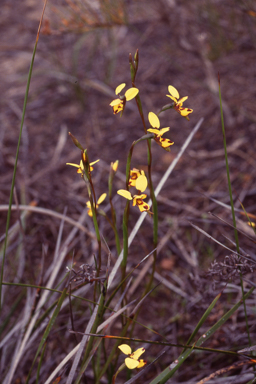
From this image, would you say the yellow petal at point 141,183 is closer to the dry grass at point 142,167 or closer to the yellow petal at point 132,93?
the yellow petal at point 132,93

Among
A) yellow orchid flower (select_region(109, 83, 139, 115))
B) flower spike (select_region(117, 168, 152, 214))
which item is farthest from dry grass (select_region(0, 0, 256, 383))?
yellow orchid flower (select_region(109, 83, 139, 115))

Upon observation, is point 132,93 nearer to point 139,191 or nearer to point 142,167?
point 139,191

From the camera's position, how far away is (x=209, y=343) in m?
1.28

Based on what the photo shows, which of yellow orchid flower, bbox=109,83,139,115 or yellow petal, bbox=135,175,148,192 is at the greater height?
yellow orchid flower, bbox=109,83,139,115

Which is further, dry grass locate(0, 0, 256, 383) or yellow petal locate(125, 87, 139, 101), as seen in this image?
dry grass locate(0, 0, 256, 383)

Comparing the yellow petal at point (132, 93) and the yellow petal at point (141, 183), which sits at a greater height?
the yellow petal at point (132, 93)

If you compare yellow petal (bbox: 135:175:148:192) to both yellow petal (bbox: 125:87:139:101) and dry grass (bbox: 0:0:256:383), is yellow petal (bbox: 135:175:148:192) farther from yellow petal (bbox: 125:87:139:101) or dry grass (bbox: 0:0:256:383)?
dry grass (bbox: 0:0:256:383)

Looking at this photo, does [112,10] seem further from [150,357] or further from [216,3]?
[150,357]

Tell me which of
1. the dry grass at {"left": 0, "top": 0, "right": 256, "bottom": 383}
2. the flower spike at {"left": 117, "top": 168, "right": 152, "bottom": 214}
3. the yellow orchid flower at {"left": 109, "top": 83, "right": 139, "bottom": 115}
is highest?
the yellow orchid flower at {"left": 109, "top": 83, "right": 139, "bottom": 115}

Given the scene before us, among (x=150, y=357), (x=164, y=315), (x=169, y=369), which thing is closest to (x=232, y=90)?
(x=164, y=315)

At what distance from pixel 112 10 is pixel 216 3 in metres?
1.14

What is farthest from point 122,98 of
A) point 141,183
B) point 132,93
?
point 141,183

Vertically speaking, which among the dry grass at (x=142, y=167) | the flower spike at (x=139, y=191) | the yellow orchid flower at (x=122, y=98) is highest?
the yellow orchid flower at (x=122, y=98)

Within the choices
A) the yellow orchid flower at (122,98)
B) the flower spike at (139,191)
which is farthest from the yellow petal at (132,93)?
the flower spike at (139,191)
